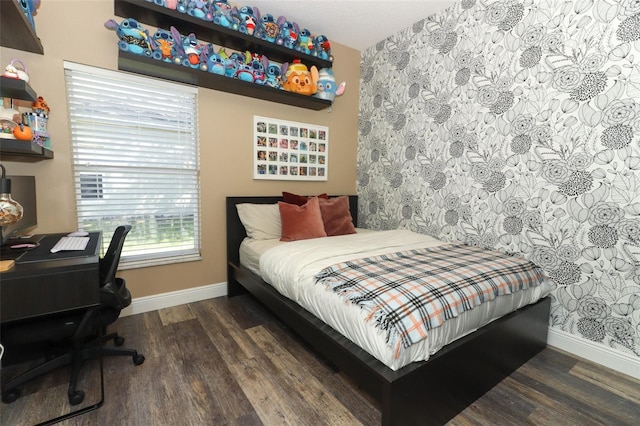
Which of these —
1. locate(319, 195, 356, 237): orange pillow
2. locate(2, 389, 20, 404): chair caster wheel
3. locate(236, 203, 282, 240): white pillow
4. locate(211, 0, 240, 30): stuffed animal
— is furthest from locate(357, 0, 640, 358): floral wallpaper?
locate(2, 389, 20, 404): chair caster wheel

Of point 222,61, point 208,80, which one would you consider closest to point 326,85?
point 222,61

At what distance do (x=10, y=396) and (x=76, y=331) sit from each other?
0.42 metres

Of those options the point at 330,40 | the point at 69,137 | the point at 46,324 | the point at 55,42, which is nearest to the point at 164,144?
the point at 69,137

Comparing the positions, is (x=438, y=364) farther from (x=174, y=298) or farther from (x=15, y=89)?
(x=15, y=89)

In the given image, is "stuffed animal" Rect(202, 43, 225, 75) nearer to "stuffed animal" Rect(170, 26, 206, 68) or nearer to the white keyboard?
"stuffed animal" Rect(170, 26, 206, 68)

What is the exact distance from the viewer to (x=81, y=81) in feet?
7.13

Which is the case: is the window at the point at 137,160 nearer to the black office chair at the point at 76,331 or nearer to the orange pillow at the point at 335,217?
the black office chair at the point at 76,331

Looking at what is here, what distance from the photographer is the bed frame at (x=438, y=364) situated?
4.14 feet

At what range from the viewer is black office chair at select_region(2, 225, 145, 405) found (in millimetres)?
1454

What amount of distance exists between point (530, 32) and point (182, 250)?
3332mm

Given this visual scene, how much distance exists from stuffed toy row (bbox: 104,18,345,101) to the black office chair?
1.43 metres

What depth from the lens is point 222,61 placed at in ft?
8.25

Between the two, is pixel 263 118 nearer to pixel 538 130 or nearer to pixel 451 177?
pixel 451 177

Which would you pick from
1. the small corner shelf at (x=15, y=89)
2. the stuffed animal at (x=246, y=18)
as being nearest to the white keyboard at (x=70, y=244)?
the small corner shelf at (x=15, y=89)
